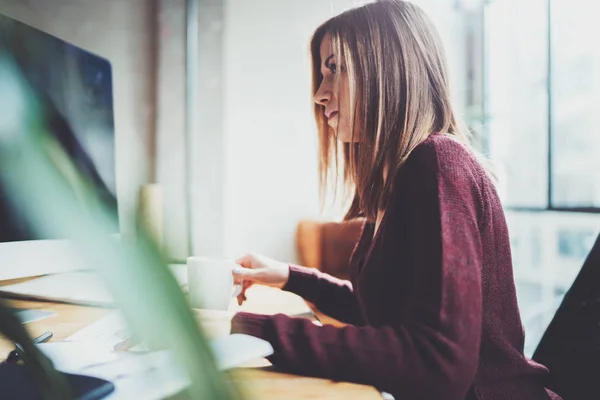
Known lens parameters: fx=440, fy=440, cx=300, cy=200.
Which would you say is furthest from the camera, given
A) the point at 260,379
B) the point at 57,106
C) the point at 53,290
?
the point at 53,290

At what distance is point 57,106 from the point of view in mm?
560

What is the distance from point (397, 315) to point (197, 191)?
4.53ft

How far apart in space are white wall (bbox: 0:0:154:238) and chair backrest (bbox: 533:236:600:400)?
2.76ft

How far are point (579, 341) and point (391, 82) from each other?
493 mm

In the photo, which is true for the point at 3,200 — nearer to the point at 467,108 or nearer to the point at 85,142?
the point at 85,142

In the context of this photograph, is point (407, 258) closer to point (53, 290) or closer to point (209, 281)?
point (209, 281)

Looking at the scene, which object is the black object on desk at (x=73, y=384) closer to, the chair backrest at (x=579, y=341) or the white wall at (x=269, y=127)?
the chair backrest at (x=579, y=341)

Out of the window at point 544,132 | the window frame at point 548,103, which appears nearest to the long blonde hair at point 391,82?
the window frame at point 548,103

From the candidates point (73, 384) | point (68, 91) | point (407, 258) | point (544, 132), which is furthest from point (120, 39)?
point (544, 132)

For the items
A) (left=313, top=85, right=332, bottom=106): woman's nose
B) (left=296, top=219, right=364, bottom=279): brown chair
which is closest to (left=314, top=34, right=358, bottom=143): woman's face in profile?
(left=313, top=85, right=332, bottom=106): woman's nose

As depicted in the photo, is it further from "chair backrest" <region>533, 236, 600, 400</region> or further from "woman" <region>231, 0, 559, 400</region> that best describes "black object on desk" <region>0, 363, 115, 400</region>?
"chair backrest" <region>533, 236, 600, 400</region>

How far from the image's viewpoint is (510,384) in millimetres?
622

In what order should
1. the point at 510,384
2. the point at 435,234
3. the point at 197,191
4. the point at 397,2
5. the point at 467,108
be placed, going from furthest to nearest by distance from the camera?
the point at 467,108 < the point at 197,191 < the point at 397,2 < the point at 510,384 < the point at 435,234

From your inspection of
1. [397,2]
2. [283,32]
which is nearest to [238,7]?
[283,32]
